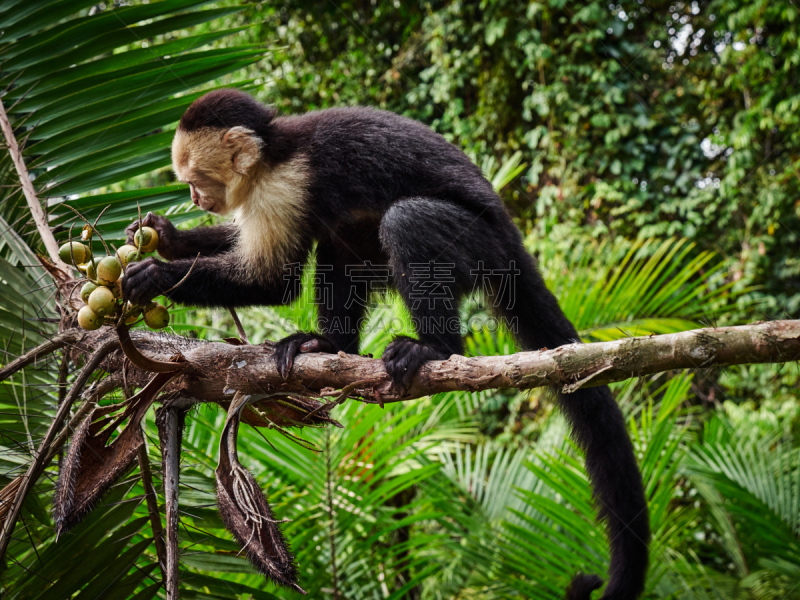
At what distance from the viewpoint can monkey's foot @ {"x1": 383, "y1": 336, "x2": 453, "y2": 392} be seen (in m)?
1.99

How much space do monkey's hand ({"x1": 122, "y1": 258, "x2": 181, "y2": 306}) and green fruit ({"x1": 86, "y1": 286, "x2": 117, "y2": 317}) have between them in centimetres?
105

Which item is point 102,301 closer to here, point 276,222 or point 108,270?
point 108,270

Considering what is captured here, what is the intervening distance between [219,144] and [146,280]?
83 centimetres

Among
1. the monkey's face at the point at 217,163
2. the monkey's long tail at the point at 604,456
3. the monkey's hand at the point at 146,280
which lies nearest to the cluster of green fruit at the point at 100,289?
the monkey's hand at the point at 146,280

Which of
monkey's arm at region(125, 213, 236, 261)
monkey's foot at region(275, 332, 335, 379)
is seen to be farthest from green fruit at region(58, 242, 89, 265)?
monkey's arm at region(125, 213, 236, 261)

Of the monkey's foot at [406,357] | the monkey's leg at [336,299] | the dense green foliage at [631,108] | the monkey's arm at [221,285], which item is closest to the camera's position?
the monkey's foot at [406,357]

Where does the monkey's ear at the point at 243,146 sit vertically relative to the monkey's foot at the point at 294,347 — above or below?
above

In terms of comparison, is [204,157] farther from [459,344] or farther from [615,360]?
[615,360]

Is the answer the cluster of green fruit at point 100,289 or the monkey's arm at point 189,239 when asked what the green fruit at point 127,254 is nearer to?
the cluster of green fruit at point 100,289

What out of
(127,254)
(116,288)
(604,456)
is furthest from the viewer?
(604,456)

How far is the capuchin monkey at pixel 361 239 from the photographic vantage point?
2.50m

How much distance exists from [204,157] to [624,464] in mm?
2356

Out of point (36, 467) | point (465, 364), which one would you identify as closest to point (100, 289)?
point (36, 467)

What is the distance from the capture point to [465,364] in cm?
180
